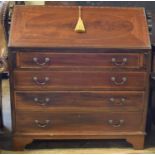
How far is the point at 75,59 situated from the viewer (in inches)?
82.2

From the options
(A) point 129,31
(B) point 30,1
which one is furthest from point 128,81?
(B) point 30,1

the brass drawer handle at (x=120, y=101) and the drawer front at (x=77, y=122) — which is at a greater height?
the brass drawer handle at (x=120, y=101)

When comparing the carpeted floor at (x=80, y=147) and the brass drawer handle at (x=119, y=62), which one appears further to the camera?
the carpeted floor at (x=80, y=147)

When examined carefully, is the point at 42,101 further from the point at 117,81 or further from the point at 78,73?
the point at 117,81

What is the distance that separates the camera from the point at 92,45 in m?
2.06

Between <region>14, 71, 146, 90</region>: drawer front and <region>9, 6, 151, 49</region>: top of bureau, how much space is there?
0.60ft

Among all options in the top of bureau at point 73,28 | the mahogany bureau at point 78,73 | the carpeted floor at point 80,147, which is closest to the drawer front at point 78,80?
the mahogany bureau at point 78,73

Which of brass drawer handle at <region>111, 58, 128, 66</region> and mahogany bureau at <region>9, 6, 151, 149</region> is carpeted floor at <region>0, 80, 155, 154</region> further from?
brass drawer handle at <region>111, 58, 128, 66</region>

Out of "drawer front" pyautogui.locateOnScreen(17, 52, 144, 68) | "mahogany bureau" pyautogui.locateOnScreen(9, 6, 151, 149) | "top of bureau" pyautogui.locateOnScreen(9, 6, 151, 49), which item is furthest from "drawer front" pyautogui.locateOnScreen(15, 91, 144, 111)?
"top of bureau" pyautogui.locateOnScreen(9, 6, 151, 49)

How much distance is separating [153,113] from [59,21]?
113 cm

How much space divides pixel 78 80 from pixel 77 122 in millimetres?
307

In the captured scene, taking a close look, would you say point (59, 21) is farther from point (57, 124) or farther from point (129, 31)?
point (57, 124)

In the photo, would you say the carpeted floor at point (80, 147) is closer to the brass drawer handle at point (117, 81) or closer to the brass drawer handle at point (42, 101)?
the brass drawer handle at point (42, 101)

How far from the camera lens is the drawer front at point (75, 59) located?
2.08 meters
